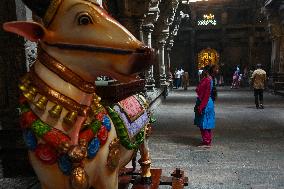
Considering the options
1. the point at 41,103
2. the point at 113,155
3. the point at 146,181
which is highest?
the point at 41,103

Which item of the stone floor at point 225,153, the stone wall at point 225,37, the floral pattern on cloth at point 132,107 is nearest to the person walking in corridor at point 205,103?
the stone floor at point 225,153

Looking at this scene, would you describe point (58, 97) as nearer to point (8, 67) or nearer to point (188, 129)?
point (8, 67)

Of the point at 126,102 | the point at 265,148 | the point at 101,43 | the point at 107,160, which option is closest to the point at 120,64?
the point at 101,43

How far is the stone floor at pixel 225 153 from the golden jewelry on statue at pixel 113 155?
3.83ft

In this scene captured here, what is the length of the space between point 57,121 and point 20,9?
164 centimetres

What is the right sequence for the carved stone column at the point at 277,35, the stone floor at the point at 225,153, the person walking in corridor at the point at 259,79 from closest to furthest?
the stone floor at the point at 225,153 → the person walking in corridor at the point at 259,79 → the carved stone column at the point at 277,35

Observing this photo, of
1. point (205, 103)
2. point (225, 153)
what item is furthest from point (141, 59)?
point (205, 103)

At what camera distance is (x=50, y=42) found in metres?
2.07

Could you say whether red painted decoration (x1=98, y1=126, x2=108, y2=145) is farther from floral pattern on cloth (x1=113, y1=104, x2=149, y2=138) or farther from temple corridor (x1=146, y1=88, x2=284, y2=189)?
temple corridor (x1=146, y1=88, x2=284, y2=189)

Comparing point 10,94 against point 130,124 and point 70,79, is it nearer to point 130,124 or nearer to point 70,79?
point 130,124

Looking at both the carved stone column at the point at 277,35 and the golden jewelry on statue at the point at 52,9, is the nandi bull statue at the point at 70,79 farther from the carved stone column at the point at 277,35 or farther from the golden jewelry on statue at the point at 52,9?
the carved stone column at the point at 277,35

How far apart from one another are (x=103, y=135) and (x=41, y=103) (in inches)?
16.5

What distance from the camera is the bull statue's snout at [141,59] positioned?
2.01 meters

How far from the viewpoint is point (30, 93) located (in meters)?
2.07
